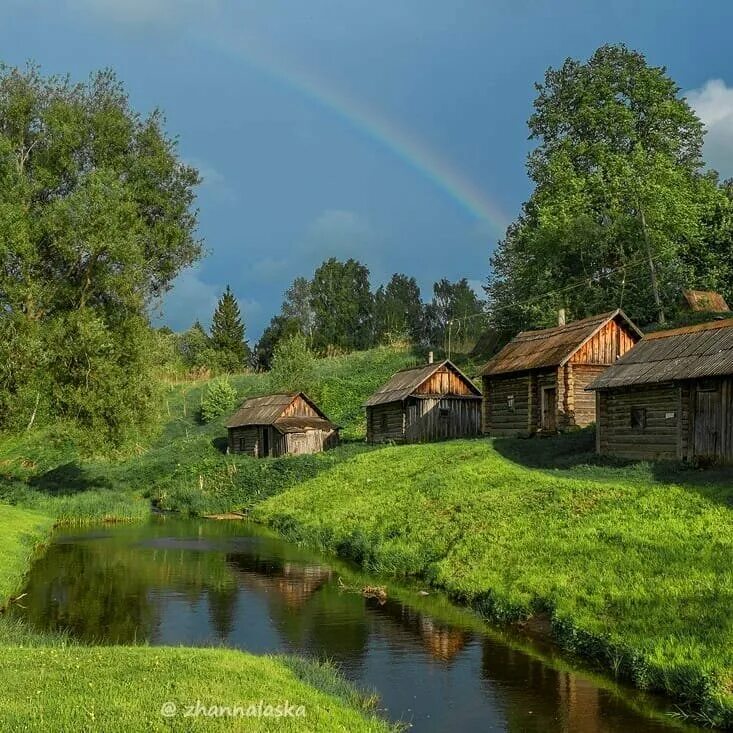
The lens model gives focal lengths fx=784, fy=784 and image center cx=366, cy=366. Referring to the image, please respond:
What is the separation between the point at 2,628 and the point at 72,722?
787 cm

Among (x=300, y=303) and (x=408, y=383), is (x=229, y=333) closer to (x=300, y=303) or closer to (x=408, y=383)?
(x=300, y=303)

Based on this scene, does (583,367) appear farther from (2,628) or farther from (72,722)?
(72,722)

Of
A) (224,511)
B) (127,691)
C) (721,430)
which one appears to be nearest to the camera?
(127,691)

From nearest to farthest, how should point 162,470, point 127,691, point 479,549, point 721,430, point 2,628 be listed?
1. point 127,691
2. point 2,628
3. point 479,549
4. point 721,430
5. point 162,470

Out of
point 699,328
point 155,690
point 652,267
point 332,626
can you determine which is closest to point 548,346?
point 699,328

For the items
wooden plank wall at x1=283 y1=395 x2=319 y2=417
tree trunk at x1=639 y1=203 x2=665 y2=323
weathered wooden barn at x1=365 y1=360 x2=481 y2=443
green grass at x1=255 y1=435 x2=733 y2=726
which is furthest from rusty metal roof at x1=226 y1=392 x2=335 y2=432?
tree trunk at x1=639 y1=203 x2=665 y2=323

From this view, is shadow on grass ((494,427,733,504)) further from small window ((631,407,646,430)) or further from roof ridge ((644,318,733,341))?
roof ridge ((644,318,733,341))

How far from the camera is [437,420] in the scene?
4919 centimetres

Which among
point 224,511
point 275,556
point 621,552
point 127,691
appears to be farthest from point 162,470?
point 127,691

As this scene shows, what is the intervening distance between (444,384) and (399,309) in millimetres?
66531

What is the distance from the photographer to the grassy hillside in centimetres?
3984

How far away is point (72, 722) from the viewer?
9.03 metres

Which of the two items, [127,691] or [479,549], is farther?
[479,549]

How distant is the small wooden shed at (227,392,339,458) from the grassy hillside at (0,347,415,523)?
123 inches
